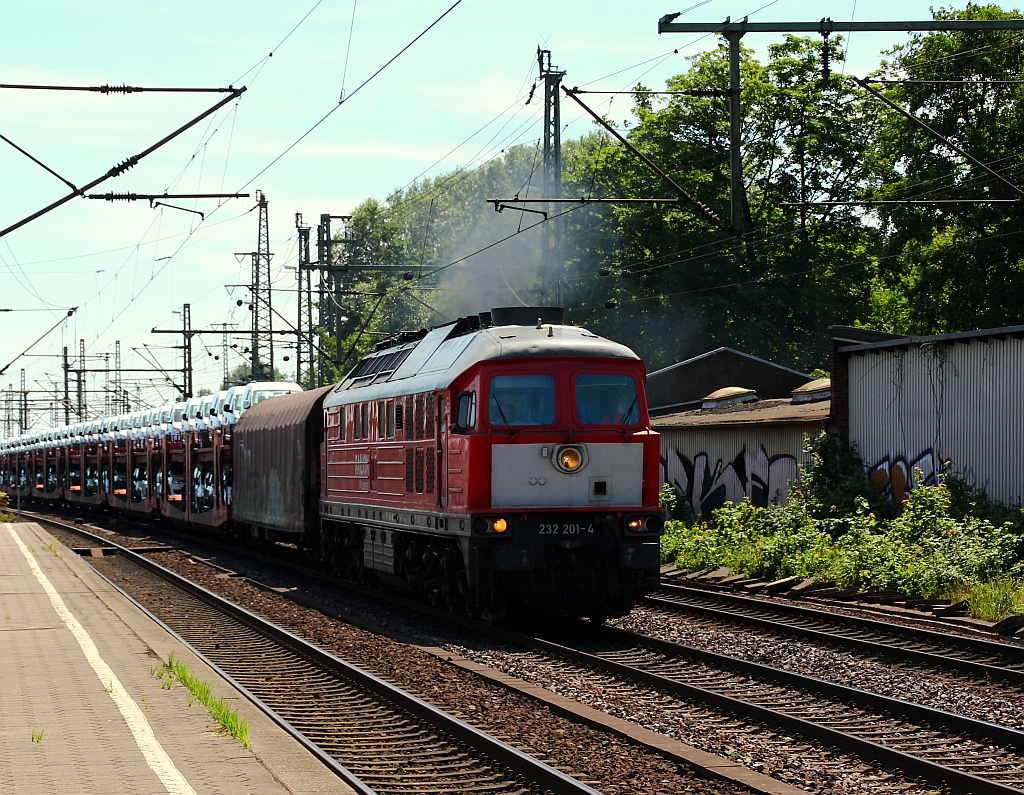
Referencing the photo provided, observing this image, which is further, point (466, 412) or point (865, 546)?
point (865, 546)

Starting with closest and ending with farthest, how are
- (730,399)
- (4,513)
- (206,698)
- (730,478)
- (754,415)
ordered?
(206,698)
(730,478)
(754,415)
(730,399)
(4,513)

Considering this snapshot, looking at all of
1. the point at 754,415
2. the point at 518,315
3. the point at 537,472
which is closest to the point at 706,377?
the point at 754,415

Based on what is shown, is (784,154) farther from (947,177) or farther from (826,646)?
(826,646)

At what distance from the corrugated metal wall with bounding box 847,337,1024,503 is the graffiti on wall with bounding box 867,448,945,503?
0.02 m

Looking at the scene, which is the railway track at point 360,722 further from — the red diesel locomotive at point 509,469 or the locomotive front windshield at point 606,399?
the locomotive front windshield at point 606,399

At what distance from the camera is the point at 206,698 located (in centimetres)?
1060

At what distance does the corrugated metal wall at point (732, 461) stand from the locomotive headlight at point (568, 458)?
448 inches

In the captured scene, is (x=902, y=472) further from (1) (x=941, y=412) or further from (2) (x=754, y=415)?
(2) (x=754, y=415)

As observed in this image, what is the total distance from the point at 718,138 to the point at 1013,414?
Answer: 32.9m

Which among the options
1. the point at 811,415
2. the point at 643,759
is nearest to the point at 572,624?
the point at 643,759

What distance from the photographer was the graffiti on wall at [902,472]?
2295cm

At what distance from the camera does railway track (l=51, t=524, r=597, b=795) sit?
8.86 m

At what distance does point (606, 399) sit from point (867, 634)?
13.5 feet

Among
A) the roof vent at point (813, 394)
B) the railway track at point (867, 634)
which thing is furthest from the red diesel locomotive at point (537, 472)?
the roof vent at point (813, 394)
